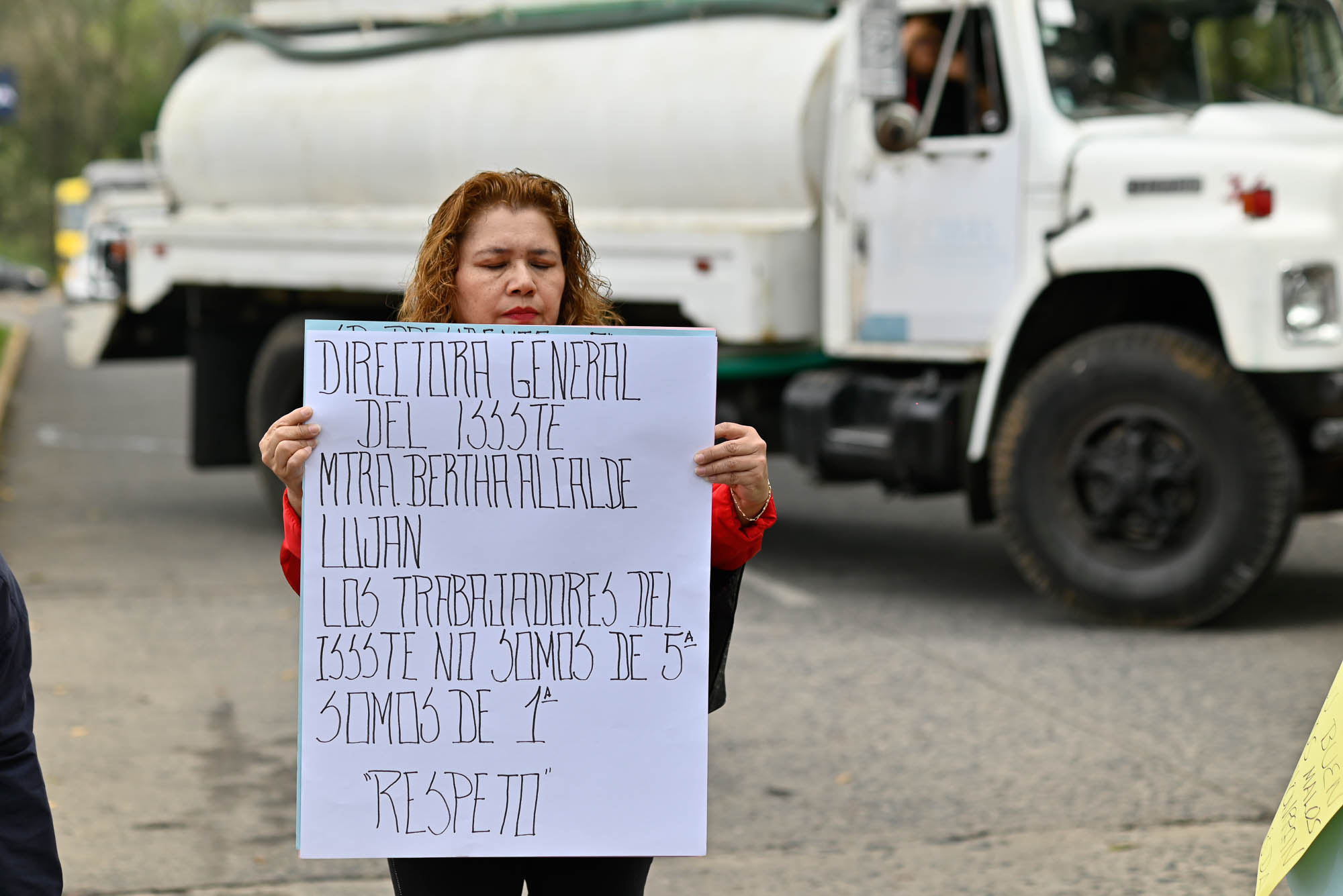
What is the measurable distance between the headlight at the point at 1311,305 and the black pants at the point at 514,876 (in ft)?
16.5

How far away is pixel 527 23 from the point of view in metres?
9.68

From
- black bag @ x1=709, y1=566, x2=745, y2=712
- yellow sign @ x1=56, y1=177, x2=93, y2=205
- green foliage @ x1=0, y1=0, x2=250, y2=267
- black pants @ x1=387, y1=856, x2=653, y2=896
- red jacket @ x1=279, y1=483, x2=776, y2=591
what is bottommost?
yellow sign @ x1=56, y1=177, x2=93, y2=205

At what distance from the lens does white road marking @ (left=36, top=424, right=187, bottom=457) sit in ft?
48.2

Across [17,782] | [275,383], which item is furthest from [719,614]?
[275,383]

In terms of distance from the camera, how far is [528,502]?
264cm

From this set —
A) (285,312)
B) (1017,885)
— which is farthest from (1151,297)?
(285,312)

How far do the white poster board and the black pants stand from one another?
8 cm

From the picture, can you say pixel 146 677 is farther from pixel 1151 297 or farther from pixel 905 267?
pixel 1151 297

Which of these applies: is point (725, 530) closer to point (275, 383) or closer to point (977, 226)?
point (977, 226)

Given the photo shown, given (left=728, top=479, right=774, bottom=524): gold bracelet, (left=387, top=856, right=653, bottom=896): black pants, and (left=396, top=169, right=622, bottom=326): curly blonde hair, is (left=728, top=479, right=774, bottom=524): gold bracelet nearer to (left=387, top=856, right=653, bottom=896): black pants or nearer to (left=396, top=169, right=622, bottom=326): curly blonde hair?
(left=396, top=169, right=622, bottom=326): curly blonde hair

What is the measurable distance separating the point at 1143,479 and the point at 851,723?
1992 millimetres

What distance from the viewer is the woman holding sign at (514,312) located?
2.68 meters

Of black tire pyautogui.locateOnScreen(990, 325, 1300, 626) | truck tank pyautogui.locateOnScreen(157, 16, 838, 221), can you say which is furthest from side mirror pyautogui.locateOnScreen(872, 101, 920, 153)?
black tire pyautogui.locateOnScreen(990, 325, 1300, 626)

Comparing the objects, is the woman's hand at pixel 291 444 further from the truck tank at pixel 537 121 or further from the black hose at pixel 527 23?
the black hose at pixel 527 23
